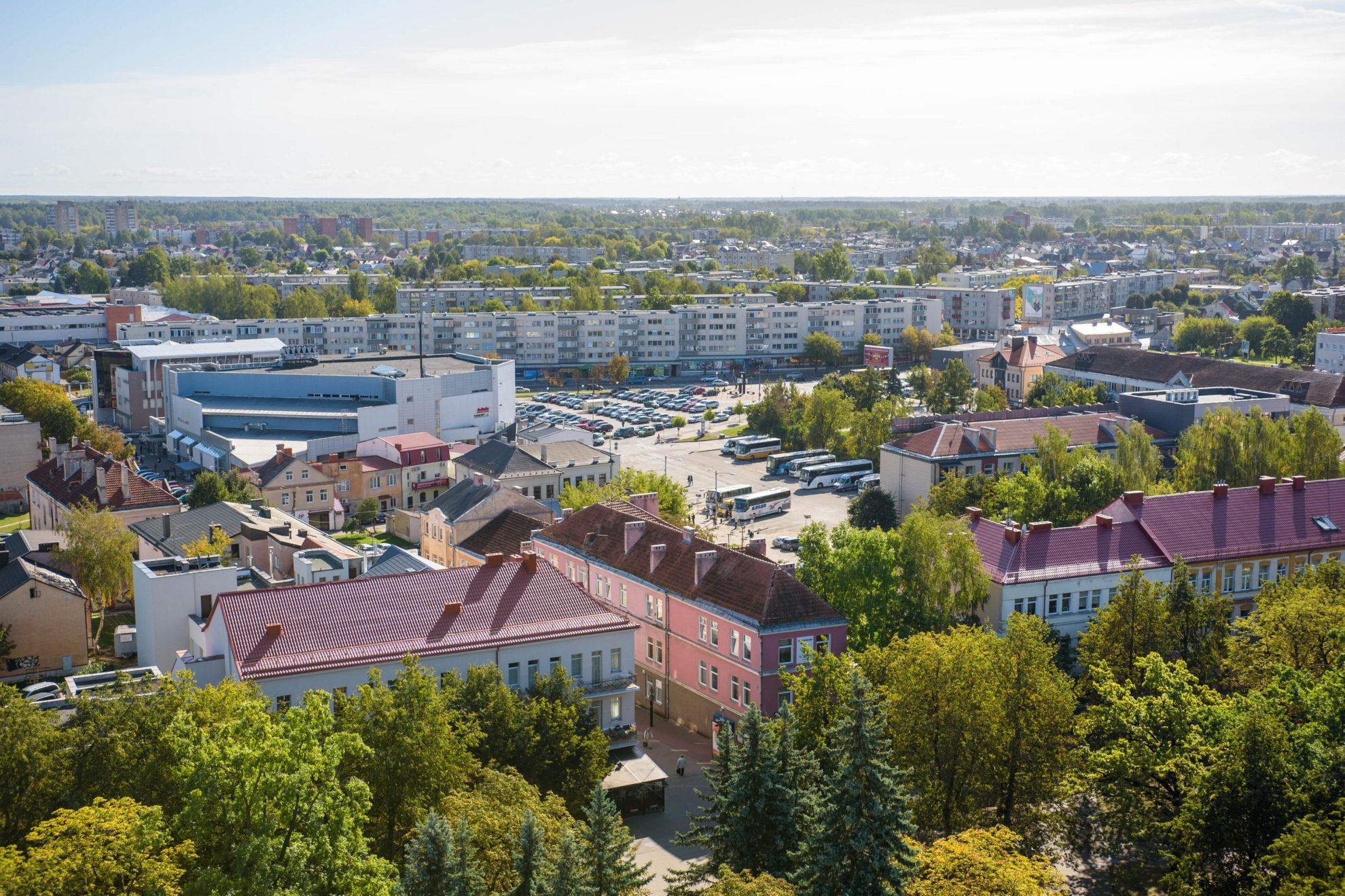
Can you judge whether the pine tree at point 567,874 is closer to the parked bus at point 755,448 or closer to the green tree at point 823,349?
the parked bus at point 755,448

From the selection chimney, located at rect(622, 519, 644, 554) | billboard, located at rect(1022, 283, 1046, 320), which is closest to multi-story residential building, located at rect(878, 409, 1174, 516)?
chimney, located at rect(622, 519, 644, 554)

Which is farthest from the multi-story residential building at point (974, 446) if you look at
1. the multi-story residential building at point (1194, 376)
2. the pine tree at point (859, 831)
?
the pine tree at point (859, 831)

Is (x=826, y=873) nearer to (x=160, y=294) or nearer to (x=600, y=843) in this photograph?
(x=600, y=843)

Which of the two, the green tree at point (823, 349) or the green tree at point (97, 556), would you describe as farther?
the green tree at point (823, 349)

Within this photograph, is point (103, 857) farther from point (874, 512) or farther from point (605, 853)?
point (874, 512)

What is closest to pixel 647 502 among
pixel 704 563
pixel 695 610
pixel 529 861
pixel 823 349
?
pixel 704 563

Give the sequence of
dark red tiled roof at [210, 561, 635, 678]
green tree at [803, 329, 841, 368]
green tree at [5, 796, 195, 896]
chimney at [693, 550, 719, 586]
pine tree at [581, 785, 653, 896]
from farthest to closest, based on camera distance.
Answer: green tree at [803, 329, 841, 368] < chimney at [693, 550, 719, 586] < dark red tiled roof at [210, 561, 635, 678] < pine tree at [581, 785, 653, 896] < green tree at [5, 796, 195, 896]

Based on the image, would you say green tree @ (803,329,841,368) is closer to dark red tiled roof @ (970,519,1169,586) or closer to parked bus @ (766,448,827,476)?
parked bus @ (766,448,827,476)
